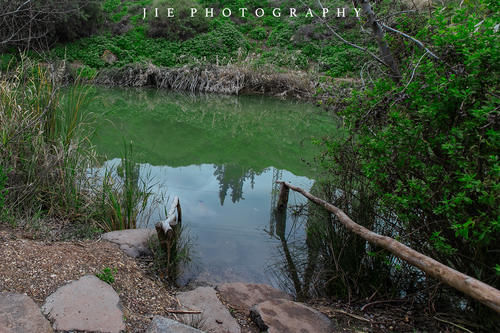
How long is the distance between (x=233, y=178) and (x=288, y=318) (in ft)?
13.0

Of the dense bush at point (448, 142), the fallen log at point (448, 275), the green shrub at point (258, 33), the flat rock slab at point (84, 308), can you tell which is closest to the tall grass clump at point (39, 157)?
the flat rock slab at point (84, 308)

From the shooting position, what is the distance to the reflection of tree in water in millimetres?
5668

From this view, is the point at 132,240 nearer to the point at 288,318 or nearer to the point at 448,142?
the point at 288,318

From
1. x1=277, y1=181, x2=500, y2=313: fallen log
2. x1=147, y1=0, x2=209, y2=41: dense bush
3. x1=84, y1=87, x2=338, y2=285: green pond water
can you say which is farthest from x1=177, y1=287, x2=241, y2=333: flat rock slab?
x1=147, y1=0, x2=209, y2=41: dense bush

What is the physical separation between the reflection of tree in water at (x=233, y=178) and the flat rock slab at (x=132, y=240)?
6.36ft

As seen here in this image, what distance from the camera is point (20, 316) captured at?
1.87 metres

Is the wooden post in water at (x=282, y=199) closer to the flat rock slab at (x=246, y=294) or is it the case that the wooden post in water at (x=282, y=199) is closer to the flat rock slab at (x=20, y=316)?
the flat rock slab at (x=246, y=294)

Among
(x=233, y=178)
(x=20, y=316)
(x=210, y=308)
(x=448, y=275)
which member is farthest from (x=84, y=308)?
(x=233, y=178)

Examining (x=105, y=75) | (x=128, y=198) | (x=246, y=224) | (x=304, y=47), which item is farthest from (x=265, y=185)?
(x=304, y=47)

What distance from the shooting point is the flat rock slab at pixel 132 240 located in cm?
321

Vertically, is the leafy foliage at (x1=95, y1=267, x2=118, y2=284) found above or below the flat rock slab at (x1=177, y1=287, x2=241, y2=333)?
above

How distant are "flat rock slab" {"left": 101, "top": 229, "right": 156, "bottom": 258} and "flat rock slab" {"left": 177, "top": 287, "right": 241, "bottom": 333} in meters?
0.56

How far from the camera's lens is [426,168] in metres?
2.38

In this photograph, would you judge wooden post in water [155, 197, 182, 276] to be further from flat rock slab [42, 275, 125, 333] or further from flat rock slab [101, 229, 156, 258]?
flat rock slab [42, 275, 125, 333]
